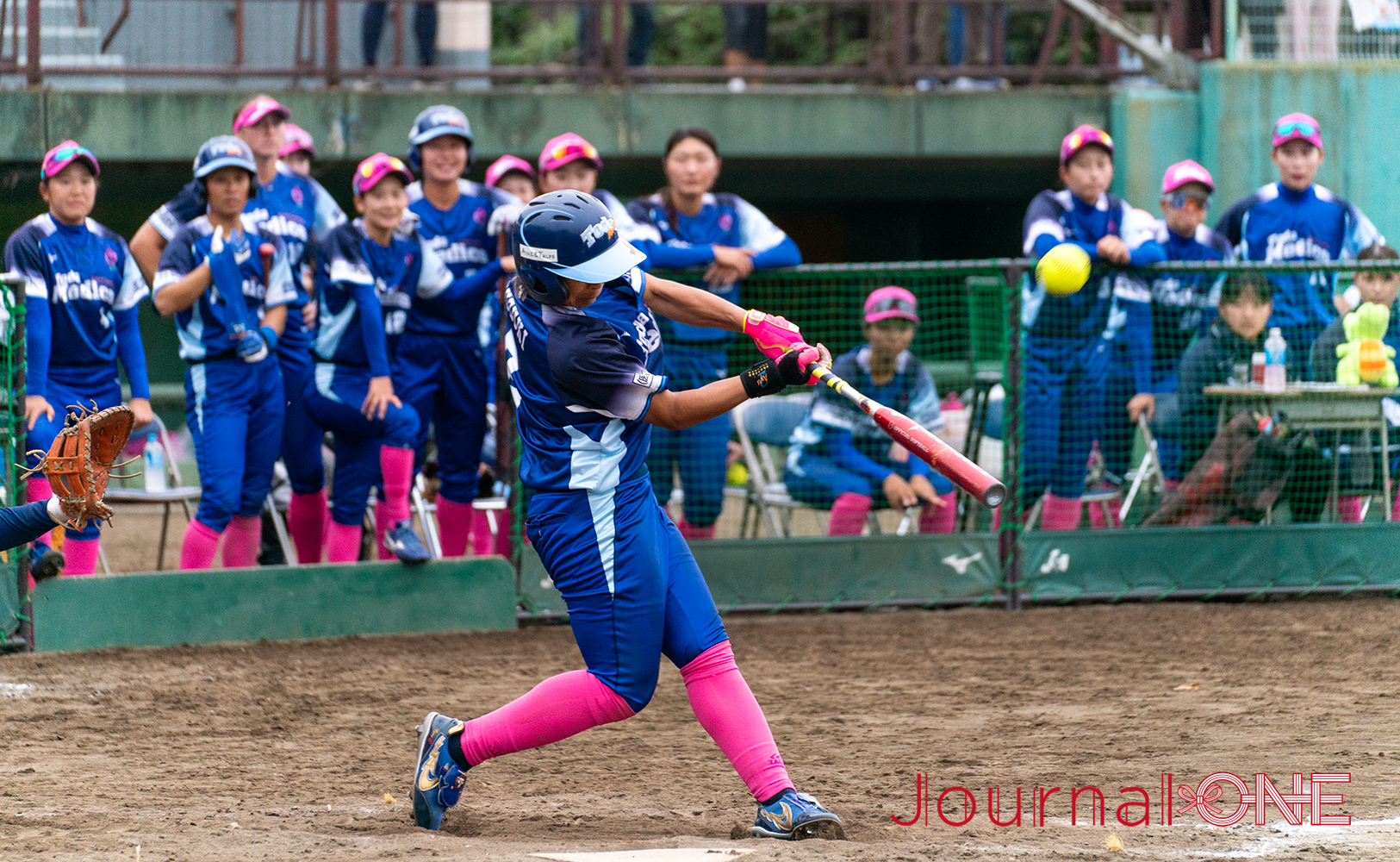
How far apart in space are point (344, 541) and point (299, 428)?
0.58 metres

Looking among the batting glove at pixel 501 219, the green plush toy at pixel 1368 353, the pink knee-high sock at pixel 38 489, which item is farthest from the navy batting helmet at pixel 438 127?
the green plush toy at pixel 1368 353

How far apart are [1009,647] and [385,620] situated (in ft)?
9.58

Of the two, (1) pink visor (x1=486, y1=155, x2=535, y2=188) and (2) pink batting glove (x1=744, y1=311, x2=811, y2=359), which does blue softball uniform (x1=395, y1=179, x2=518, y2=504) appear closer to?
(1) pink visor (x1=486, y1=155, x2=535, y2=188)

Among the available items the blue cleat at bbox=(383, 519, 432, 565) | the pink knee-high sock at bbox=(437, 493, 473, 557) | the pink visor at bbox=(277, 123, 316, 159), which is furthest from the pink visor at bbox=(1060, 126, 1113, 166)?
the pink visor at bbox=(277, 123, 316, 159)

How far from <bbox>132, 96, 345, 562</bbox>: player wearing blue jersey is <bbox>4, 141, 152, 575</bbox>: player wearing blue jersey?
311 millimetres

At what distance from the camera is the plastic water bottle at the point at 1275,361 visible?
7.77 meters

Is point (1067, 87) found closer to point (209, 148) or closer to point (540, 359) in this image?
point (209, 148)

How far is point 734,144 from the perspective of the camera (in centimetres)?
1298

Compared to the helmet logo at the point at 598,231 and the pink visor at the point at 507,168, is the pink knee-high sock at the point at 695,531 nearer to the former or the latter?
the pink visor at the point at 507,168

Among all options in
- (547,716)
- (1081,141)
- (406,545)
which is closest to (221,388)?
(406,545)

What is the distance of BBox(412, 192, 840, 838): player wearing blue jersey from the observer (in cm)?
407

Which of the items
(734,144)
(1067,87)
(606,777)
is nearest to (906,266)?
(606,777)

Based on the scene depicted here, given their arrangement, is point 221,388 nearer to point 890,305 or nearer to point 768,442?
Result: point 768,442

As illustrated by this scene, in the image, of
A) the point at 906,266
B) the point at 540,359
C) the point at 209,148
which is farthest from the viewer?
the point at 906,266
